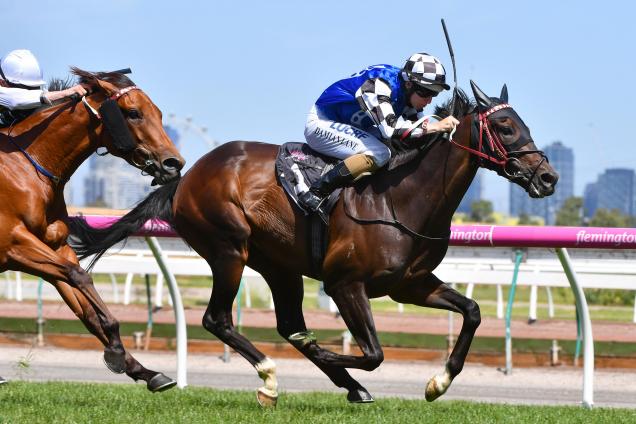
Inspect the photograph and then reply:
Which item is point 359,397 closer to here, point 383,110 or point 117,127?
point 383,110

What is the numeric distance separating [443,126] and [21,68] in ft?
7.45

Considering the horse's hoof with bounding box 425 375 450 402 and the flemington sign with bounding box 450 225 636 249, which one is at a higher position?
the flemington sign with bounding box 450 225 636 249

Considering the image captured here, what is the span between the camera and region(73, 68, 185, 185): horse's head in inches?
233

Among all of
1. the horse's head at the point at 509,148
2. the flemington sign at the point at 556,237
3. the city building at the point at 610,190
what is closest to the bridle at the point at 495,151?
the horse's head at the point at 509,148

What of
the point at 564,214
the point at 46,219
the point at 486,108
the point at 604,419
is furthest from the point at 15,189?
the point at 564,214

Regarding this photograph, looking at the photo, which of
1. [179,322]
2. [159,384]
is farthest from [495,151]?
[179,322]

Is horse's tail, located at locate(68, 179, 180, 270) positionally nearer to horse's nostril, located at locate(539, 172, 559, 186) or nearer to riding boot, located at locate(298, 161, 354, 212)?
riding boot, located at locate(298, 161, 354, 212)

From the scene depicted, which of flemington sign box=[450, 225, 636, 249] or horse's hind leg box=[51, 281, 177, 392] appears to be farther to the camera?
flemington sign box=[450, 225, 636, 249]

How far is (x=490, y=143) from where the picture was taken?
19.3 ft

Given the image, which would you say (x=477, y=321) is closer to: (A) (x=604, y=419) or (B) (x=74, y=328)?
(A) (x=604, y=419)

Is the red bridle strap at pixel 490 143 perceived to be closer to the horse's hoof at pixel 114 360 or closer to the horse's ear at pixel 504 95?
the horse's ear at pixel 504 95

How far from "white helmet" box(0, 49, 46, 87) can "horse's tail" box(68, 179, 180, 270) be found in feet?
2.89

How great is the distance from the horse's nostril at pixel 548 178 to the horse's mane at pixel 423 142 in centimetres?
60

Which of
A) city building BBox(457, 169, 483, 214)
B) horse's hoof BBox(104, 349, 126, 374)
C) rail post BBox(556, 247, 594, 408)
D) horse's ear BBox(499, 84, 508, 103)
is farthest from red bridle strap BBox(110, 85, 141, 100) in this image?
city building BBox(457, 169, 483, 214)
